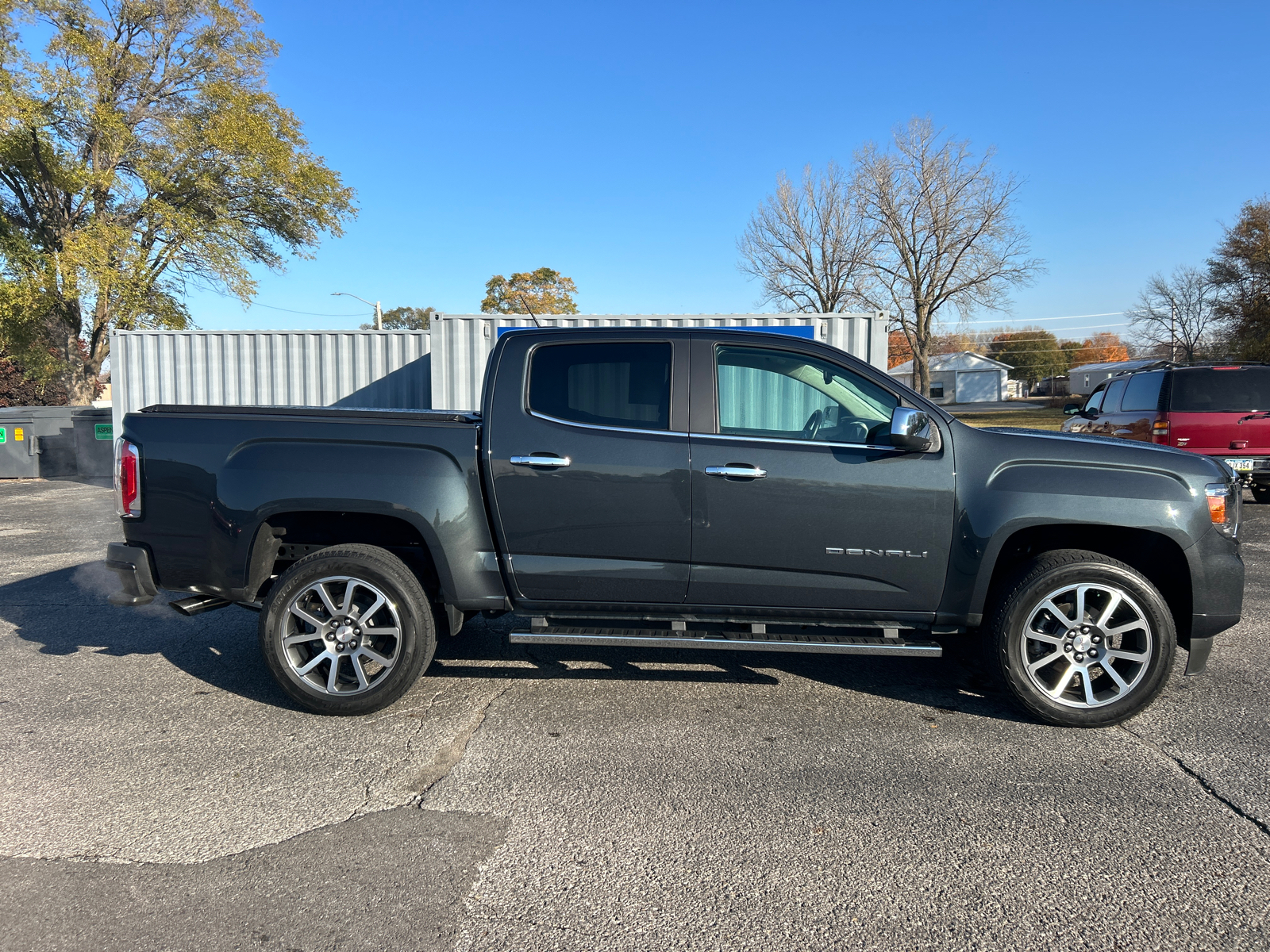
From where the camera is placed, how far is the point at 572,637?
3998 mm

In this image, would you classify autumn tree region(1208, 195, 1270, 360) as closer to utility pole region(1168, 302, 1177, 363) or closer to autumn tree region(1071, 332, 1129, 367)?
utility pole region(1168, 302, 1177, 363)

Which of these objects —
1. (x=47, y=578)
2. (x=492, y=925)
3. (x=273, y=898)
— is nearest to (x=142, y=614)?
(x=47, y=578)

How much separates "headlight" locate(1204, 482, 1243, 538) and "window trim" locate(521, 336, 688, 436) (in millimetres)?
2541

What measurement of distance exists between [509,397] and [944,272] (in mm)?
42920

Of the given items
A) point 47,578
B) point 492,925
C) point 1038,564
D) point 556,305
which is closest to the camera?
point 492,925

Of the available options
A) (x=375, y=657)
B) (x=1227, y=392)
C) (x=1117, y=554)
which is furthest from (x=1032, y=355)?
(x=375, y=657)

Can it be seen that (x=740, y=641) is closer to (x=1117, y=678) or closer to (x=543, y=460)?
(x=543, y=460)

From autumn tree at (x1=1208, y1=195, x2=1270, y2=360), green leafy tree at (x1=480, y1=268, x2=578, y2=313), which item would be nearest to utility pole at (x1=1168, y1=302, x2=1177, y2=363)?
autumn tree at (x1=1208, y1=195, x2=1270, y2=360)

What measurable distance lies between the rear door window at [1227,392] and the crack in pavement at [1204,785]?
7618 mm

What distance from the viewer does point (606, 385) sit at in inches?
165

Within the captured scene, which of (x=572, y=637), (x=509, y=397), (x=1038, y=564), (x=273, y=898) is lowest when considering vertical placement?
(x=273, y=898)

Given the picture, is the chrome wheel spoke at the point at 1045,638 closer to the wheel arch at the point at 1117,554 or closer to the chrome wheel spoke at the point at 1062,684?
the chrome wheel spoke at the point at 1062,684

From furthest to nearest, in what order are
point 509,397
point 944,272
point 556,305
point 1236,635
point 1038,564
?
point 556,305 → point 944,272 → point 1236,635 → point 509,397 → point 1038,564

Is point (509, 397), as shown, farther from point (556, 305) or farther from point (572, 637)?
point (556, 305)
